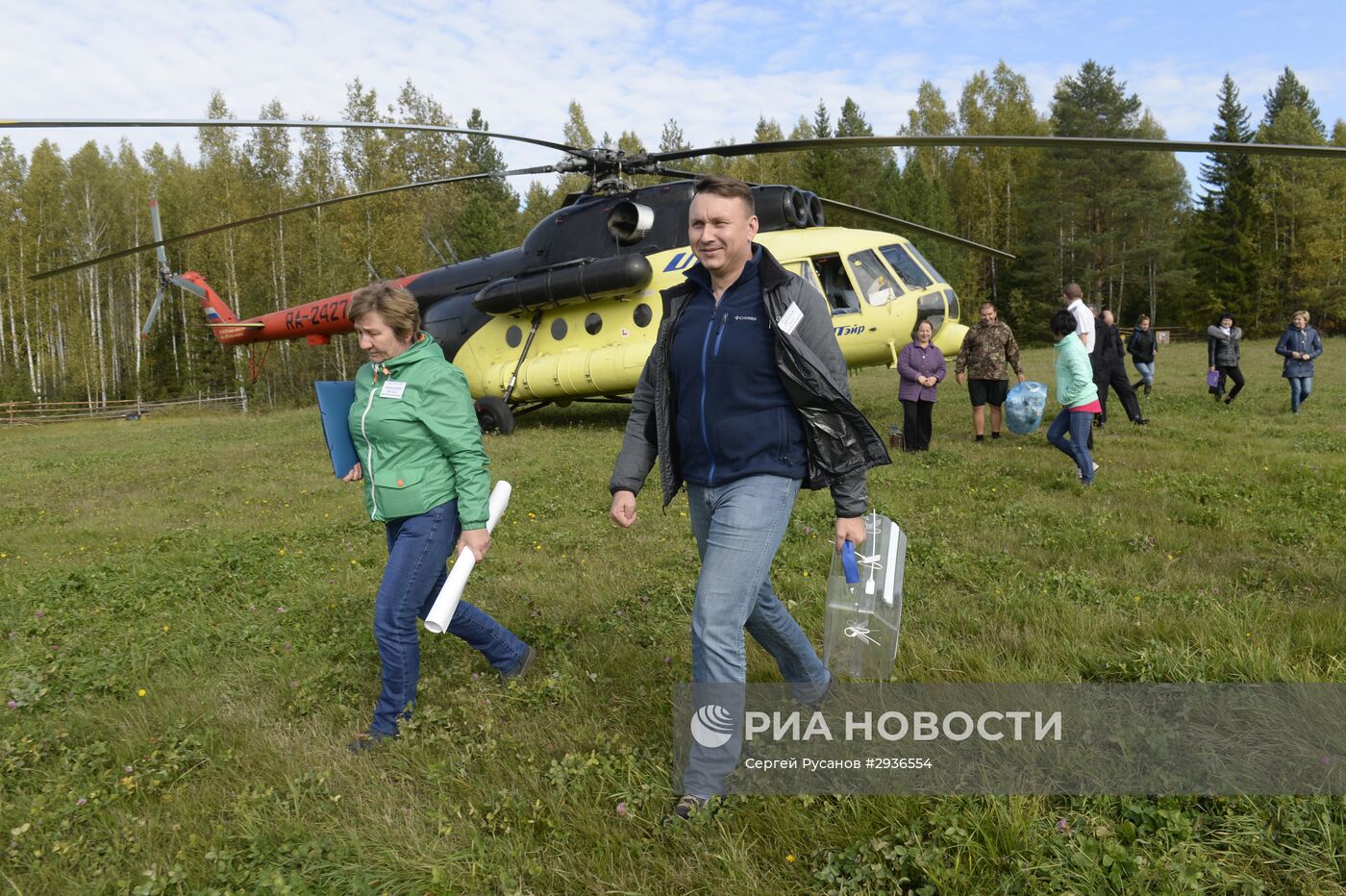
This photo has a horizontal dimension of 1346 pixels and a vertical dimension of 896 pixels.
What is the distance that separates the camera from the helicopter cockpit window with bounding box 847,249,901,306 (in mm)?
10281

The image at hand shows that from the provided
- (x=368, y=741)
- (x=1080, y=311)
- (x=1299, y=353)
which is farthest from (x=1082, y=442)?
(x=1299, y=353)

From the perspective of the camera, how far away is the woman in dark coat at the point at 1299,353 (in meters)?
11.0

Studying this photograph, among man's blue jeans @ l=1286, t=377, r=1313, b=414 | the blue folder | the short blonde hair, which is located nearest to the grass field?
the blue folder

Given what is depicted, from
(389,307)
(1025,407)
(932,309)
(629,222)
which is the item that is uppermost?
(629,222)

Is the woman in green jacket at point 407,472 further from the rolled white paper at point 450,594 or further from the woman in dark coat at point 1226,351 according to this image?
the woman in dark coat at point 1226,351

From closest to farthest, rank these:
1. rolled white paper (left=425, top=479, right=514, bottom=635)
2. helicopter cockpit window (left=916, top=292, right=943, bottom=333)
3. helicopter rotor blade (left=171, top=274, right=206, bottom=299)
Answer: rolled white paper (left=425, top=479, right=514, bottom=635) → helicopter cockpit window (left=916, top=292, right=943, bottom=333) → helicopter rotor blade (left=171, top=274, right=206, bottom=299)

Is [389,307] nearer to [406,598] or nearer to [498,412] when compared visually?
[406,598]

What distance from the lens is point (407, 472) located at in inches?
126

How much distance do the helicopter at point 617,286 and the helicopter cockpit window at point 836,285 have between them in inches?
0.5

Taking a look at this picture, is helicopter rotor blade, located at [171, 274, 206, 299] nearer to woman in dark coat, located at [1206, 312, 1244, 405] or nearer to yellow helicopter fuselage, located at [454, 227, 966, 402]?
yellow helicopter fuselage, located at [454, 227, 966, 402]

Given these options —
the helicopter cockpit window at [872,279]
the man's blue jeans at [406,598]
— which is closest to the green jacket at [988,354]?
the helicopter cockpit window at [872,279]

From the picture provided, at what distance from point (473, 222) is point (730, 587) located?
38.2 meters

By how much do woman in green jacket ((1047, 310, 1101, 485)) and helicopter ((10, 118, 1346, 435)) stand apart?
90.9 inches

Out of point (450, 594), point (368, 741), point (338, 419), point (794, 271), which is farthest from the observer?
point (794, 271)
